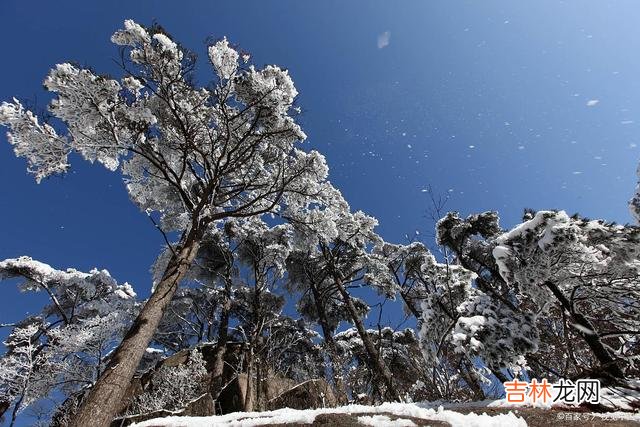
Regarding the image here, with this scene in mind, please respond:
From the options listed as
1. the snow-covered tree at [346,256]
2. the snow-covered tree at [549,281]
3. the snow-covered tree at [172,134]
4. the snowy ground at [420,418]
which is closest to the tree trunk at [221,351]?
the snow-covered tree at [346,256]

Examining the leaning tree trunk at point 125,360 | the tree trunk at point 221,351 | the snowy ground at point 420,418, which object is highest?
the tree trunk at point 221,351

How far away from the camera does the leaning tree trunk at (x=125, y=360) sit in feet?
14.5

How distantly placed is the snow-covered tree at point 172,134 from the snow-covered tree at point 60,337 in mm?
5240

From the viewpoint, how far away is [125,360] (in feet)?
16.8

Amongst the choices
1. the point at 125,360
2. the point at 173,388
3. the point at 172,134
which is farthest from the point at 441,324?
the point at 173,388

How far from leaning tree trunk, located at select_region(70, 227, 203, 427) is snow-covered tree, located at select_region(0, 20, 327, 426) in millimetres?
20

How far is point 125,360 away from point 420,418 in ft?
13.7

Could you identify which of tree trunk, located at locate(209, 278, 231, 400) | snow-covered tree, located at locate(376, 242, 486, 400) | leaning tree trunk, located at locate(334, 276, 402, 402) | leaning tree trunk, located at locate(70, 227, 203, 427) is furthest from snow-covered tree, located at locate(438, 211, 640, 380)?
tree trunk, located at locate(209, 278, 231, 400)

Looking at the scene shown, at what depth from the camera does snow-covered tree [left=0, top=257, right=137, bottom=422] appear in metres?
11.0

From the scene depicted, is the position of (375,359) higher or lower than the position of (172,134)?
lower

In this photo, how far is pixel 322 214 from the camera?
32.4 feet

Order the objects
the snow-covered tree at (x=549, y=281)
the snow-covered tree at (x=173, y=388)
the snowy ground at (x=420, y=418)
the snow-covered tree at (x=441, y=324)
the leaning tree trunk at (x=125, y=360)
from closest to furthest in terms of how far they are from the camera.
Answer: the snowy ground at (x=420, y=418), the leaning tree trunk at (x=125, y=360), the snow-covered tree at (x=549, y=281), the snow-covered tree at (x=441, y=324), the snow-covered tree at (x=173, y=388)

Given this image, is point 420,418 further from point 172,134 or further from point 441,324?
point 172,134

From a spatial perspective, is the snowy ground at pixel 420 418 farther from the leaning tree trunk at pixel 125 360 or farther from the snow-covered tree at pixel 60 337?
the snow-covered tree at pixel 60 337
